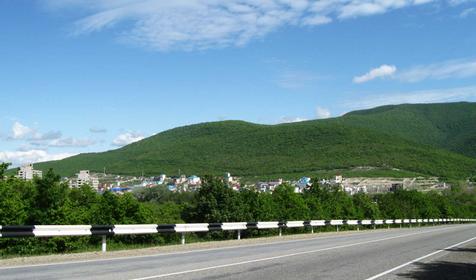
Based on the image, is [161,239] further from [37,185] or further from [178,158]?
[178,158]

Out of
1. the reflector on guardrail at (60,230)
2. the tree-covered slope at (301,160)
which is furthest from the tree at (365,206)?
the tree-covered slope at (301,160)

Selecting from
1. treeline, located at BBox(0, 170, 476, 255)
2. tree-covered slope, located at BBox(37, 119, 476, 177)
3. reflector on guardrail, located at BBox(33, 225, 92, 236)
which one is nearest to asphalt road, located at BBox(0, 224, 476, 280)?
reflector on guardrail, located at BBox(33, 225, 92, 236)

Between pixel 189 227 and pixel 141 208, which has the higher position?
pixel 141 208

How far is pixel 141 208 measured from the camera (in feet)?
89.4

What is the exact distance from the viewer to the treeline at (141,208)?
65.3ft

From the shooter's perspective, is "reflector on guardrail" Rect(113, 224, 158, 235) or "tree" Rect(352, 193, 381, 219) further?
"tree" Rect(352, 193, 381, 219)

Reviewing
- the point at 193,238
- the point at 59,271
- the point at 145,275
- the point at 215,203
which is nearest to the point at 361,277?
the point at 145,275

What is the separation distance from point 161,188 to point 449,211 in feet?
175

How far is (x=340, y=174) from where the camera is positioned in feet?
569

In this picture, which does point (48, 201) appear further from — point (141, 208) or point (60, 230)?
point (141, 208)

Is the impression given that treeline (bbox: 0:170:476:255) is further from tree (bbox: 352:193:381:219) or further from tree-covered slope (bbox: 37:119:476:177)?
tree-covered slope (bbox: 37:119:476:177)

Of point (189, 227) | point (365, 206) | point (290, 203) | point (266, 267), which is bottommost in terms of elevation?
point (266, 267)

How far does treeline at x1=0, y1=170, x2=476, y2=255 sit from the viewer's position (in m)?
19.9

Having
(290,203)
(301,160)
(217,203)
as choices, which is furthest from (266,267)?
(301,160)
